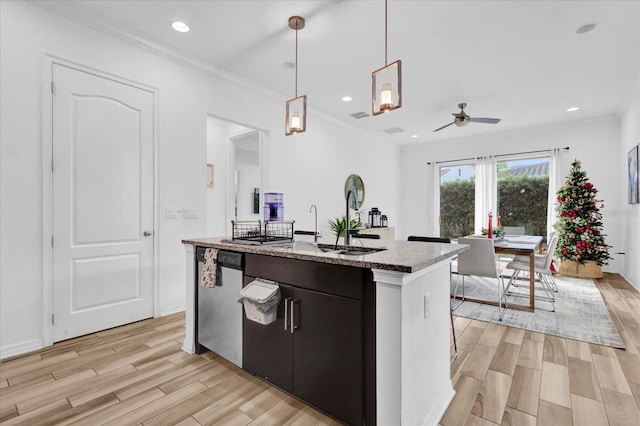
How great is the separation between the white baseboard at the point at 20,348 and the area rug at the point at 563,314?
12.6 feet

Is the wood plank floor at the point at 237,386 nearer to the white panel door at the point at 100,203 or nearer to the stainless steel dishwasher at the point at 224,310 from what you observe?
the stainless steel dishwasher at the point at 224,310

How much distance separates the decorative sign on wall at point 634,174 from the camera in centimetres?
411

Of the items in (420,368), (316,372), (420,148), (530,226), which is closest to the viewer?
(420,368)

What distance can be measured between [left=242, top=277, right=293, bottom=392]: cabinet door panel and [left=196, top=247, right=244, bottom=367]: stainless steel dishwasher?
9cm

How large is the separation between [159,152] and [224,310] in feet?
6.19

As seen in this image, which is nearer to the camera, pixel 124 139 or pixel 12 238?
pixel 12 238

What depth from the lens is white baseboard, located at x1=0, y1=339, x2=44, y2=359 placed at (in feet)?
7.67

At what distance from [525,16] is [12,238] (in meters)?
4.52

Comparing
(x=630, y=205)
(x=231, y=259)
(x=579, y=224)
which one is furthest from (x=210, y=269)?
(x=630, y=205)

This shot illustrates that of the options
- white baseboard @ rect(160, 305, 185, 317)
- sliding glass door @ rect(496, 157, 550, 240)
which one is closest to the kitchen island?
white baseboard @ rect(160, 305, 185, 317)

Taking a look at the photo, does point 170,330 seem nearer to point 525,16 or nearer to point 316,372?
point 316,372

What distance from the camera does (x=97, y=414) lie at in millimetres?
1720

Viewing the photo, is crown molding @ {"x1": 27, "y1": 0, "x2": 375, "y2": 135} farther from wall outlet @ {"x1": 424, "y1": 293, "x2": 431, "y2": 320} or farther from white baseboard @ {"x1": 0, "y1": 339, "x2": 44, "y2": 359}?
wall outlet @ {"x1": 424, "y1": 293, "x2": 431, "y2": 320}

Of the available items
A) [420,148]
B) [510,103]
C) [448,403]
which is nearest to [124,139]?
[448,403]
